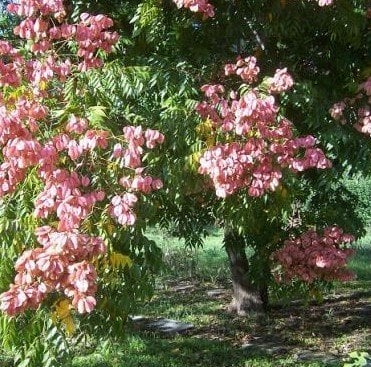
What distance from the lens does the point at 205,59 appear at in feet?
13.5

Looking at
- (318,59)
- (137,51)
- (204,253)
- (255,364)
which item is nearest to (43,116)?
(137,51)

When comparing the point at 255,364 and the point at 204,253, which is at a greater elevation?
the point at 204,253

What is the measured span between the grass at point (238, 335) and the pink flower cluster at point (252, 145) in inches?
58.4

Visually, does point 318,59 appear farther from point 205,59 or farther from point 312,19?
point 205,59

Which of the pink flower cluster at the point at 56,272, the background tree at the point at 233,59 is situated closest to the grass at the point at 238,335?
the background tree at the point at 233,59

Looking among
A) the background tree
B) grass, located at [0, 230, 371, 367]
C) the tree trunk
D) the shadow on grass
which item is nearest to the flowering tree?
the background tree

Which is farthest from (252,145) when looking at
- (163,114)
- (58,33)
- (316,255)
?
(316,255)

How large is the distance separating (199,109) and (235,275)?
4.38 m

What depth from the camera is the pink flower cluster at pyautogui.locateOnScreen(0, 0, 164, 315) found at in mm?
2436

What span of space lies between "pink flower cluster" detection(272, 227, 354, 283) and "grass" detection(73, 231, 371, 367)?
951 mm

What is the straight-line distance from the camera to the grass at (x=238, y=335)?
5824mm

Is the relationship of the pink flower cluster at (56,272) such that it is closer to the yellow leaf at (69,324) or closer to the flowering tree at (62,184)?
the flowering tree at (62,184)

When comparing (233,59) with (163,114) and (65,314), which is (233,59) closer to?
(163,114)

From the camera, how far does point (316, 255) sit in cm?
453
